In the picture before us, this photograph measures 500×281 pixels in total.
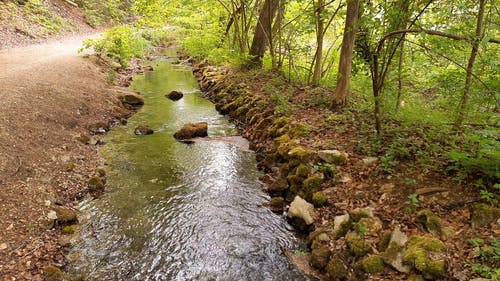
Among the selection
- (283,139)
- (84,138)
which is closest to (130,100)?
(84,138)

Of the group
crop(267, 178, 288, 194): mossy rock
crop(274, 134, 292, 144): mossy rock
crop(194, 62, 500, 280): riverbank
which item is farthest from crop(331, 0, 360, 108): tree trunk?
crop(267, 178, 288, 194): mossy rock

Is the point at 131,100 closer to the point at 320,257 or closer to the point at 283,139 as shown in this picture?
the point at 283,139

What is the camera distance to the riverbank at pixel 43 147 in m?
4.70

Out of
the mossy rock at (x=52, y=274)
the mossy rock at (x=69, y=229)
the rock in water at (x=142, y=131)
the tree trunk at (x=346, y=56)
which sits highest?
the tree trunk at (x=346, y=56)

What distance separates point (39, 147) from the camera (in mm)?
7125

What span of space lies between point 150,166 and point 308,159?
4.01m

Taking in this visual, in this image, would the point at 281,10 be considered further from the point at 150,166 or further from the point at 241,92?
the point at 150,166

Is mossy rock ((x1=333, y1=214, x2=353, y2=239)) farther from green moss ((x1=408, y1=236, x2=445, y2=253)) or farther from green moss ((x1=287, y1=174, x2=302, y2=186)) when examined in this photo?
green moss ((x1=287, y1=174, x2=302, y2=186))

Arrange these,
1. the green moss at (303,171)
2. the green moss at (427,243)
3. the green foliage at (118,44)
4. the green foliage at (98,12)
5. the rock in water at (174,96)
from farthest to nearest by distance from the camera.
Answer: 1. the green foliage at (98,12)
2. the green foliage at (118,44)
3. the rock in water at (174,96)
4. the green moss at (303,171)
5. the green moss at (427,243)

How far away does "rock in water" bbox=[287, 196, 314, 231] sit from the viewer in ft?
18.0

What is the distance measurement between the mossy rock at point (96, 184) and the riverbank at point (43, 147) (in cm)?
14

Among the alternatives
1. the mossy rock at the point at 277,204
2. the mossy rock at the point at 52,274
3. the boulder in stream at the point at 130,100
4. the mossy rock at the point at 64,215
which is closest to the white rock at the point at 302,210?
the mossy rock at the point at 277,204

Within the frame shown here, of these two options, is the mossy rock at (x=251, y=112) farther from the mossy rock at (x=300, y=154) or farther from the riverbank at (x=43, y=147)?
the riverbank at (x=43, y=147)

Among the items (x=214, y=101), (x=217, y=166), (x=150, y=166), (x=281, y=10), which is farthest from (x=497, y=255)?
(x=214, y=101)
